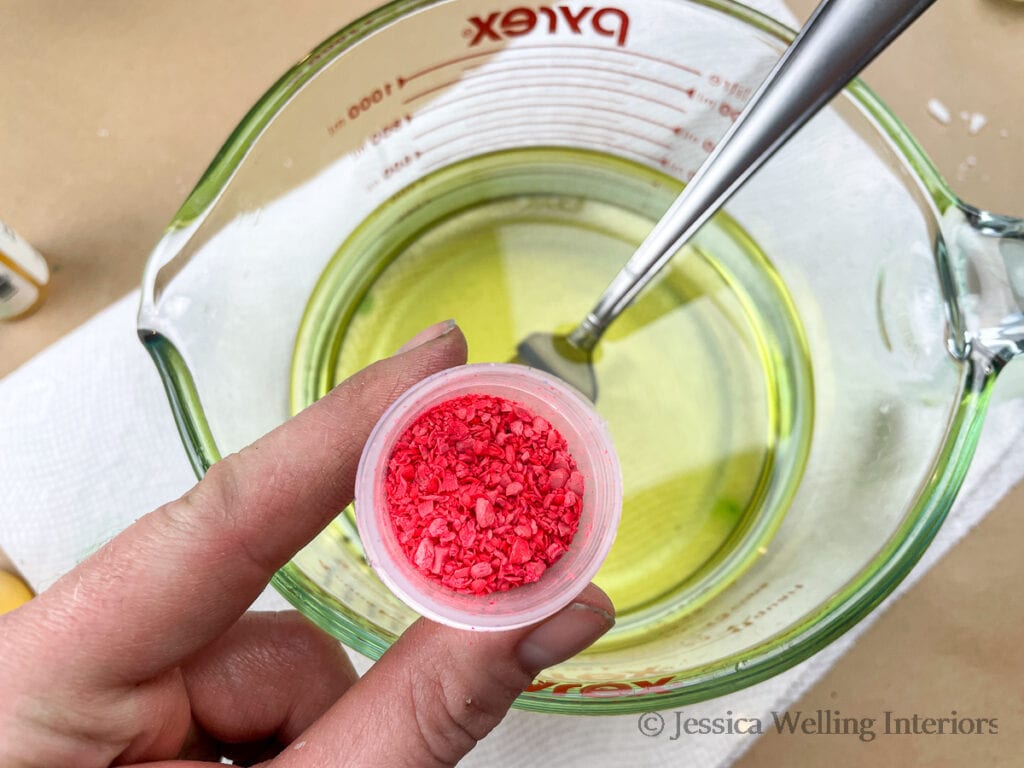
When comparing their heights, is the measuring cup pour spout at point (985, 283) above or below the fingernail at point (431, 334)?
below

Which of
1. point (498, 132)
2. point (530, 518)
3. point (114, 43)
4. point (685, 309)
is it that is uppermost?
point (114, 43)

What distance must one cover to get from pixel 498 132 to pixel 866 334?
0.42 m

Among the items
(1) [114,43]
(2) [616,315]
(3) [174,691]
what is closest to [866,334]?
(2) [616,315]

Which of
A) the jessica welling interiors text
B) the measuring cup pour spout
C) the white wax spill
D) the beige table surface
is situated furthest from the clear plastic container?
the white wax spill

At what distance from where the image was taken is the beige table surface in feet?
2.61

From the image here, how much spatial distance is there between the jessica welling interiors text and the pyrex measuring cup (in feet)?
0.37

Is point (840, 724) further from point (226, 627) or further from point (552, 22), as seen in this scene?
point (552, 22)

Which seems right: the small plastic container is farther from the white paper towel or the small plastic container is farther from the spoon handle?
the white paper towel

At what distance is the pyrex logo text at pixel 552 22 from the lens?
70 centimetres

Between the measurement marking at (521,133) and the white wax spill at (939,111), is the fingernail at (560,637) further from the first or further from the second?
the white wax spill at (939,111)

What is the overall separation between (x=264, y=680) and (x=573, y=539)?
1.11ft

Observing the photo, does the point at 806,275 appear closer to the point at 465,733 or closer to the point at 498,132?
the point at 498,132

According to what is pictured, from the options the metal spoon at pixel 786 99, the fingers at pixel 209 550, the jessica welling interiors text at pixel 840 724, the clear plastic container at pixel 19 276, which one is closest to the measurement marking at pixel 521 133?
the metal spoon at pixel 786 99

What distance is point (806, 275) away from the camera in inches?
31.1
